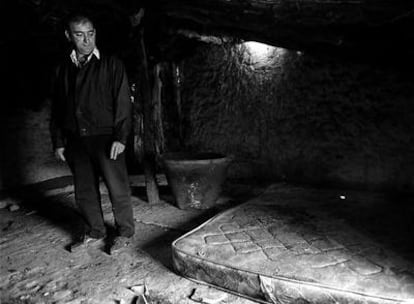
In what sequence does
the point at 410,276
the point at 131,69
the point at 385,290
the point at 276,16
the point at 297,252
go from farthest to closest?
the point at 131,69
the point at 276,16
the point at 297,252
the point at 410,276
the point at 385,290

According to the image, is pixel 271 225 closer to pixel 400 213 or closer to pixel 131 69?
pixel 400 213

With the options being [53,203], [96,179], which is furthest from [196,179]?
[53,203]

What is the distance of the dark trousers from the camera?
2799mm

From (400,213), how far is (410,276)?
50.6 inches

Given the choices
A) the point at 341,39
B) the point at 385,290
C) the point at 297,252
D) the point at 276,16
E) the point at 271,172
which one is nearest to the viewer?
the point at 385,290

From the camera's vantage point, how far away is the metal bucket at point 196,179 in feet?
12.1

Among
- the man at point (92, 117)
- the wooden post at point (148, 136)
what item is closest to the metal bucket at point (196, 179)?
the wooden post at point (148, 136)

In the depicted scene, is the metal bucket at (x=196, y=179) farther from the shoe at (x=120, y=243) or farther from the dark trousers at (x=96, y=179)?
the shoe at (x=120, y=243)

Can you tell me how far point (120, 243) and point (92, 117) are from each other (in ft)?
3.44

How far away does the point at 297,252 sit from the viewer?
2328 mm

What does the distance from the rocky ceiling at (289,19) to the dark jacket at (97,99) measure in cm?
120

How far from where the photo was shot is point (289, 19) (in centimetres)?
332

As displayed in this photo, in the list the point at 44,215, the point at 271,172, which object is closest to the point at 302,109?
the point at 271,172

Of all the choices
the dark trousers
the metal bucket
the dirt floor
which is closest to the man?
the dark trousers
